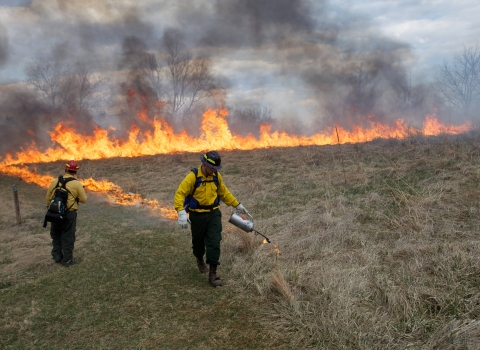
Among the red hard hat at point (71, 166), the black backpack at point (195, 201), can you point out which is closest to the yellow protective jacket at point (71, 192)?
the red hard hat at point (71, 166)

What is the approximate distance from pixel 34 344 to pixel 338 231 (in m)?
4.68

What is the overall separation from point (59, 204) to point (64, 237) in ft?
2.08

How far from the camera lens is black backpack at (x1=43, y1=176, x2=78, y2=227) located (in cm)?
580

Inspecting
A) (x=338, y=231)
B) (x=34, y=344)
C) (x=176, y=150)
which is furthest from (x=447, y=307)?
(x=176, y=150)

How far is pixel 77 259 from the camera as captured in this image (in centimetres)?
629

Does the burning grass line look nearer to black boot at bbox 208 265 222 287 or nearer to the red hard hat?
the red hard hat

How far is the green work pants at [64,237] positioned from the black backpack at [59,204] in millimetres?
149

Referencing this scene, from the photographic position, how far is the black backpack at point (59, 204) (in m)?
5.80

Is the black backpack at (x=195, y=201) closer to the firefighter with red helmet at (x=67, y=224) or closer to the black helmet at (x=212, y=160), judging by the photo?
the black helmet at (x=212, y=160)

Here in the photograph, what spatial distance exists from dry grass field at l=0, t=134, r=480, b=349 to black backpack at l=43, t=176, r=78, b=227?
0.87m

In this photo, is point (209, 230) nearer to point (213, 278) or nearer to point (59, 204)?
point (213, 278)

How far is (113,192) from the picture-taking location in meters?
13.7

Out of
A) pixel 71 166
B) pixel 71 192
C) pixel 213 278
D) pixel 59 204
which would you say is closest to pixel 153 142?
pixel 71 166

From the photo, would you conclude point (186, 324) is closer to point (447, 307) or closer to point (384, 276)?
point (384, 276)
